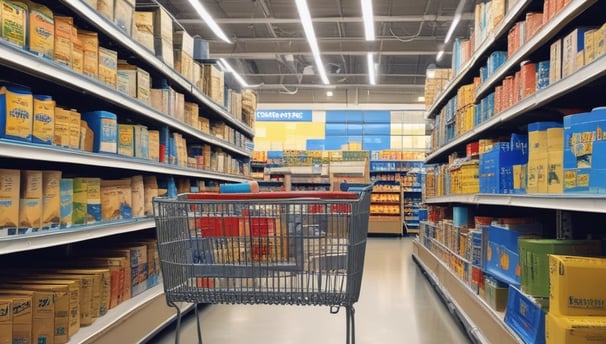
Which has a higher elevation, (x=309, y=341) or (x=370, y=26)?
(x=370, y=26)

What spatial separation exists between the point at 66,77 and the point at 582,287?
90.1 inches

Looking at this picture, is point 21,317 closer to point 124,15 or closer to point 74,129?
point 74,129

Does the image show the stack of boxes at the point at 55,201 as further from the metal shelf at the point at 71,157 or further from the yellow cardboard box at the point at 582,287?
the yellow cardboard box at the point at 582,287

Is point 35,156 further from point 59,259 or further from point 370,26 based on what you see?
point 370,26

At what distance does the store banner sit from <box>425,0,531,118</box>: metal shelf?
41.6 ft

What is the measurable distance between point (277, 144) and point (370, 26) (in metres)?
9.38

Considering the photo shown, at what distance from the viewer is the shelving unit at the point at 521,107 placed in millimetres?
1863

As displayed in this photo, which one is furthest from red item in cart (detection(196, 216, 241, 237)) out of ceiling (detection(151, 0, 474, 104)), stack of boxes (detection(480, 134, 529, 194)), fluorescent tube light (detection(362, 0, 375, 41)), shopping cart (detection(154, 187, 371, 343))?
ceiling (detection(151, 0, 474, 104))

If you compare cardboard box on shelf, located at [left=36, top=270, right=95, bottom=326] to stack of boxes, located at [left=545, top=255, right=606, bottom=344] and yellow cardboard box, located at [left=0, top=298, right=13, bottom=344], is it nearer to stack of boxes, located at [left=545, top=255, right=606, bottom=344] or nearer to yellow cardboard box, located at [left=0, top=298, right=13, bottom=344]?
yellow cardboard box, located at [left=0, top=298, right=13, bottom=344]

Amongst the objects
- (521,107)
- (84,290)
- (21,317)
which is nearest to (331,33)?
(521,107)

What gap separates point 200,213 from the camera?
6.56 ft

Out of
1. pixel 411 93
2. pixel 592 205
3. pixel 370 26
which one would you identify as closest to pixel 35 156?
pixel 592 205

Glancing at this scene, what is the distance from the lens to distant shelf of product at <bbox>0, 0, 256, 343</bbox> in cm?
193

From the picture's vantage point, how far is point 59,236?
84.5 inches
